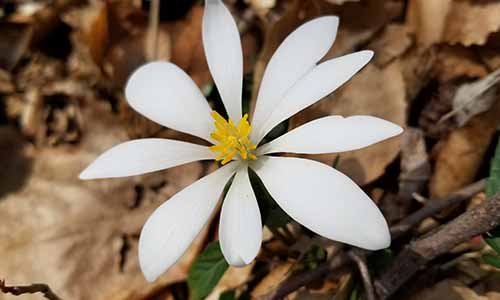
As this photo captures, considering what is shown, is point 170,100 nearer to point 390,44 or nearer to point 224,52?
point 224,52

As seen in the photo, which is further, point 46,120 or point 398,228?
point 46,120

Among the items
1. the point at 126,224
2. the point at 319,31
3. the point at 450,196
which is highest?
the point at 319,31

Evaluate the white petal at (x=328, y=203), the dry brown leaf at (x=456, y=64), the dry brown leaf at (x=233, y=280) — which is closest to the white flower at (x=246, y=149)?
the white petal at (x=328, y=203)

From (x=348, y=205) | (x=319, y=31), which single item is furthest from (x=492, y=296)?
(x=319, y=31)

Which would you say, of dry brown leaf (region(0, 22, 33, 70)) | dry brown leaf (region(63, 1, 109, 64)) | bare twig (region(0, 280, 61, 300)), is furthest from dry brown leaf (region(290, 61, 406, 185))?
dry brown leaf (region(0, 22, 33, 70))

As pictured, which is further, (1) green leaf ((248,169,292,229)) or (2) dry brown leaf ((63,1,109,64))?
(2) dry brown leaf ((63,1,109,64))

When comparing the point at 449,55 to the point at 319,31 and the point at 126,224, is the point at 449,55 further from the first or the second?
the point at 126,224

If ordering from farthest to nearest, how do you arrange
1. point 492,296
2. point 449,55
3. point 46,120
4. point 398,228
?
point 46,120 → point 449,55 → point 398,228 → point 492,296

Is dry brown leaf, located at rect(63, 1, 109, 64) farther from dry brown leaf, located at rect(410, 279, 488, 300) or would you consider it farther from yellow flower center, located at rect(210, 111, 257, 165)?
dry brown leaf, located at rect(410, 279, 488, 300)
